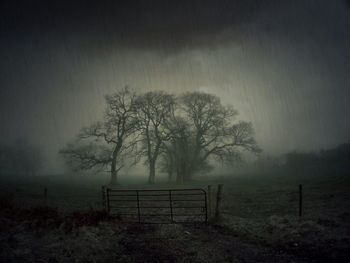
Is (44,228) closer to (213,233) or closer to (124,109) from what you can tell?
(213,233)

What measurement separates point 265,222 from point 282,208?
4154 millimetres

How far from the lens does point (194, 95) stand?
4322cm

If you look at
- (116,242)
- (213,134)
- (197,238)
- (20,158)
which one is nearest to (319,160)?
(213,134)

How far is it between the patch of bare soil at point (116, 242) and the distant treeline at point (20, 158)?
Result: 72564mm

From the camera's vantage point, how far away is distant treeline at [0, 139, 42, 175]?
77000mm

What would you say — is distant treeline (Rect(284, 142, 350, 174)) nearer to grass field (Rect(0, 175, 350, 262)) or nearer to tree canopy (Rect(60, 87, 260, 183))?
tree canopy (Rect(60, 87, 260, 183))

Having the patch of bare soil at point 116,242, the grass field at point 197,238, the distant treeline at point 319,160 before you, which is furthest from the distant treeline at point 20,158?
the patch of bare soil at point 116,242

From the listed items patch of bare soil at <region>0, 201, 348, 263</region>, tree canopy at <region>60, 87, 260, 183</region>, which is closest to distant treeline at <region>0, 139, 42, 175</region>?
tree canopy at <region>60, 87, 260, 183</region>

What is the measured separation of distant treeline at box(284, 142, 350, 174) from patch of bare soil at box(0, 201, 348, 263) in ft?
129

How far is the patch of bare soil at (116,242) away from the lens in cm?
884

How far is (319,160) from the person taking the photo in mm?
49125

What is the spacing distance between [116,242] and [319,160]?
1893 inches

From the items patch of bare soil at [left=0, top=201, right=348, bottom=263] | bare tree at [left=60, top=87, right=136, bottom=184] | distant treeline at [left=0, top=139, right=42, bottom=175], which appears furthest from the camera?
distant treeline at [left=0, top=139, right=42, bottom=175]

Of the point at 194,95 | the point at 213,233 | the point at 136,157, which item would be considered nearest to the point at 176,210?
the point at 213,233
